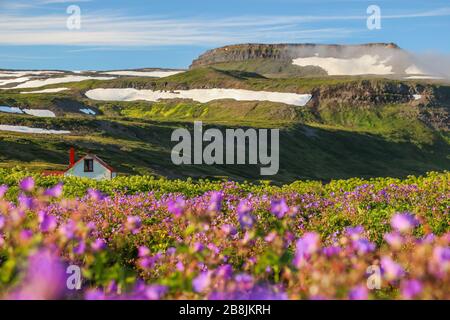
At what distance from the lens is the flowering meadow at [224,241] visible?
425 cm

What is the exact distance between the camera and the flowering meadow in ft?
14.0

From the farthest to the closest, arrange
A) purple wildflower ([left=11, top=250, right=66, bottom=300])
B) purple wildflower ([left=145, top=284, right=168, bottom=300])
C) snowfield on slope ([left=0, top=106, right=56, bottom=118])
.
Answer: snowfield on slope ([left=0, top=106, right=56, bottom=118]) < purple wildflower ([left=145, top=284, right=168, bottom=300]) < purple wildflower ([left=11, top=250, right=66, bottom=300])

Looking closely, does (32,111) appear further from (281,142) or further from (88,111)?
(281,142)

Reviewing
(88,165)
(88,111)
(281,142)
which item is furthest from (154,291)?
(88,111)

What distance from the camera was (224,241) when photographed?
8047mm

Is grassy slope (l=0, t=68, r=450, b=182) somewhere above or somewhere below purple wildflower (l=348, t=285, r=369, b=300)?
below


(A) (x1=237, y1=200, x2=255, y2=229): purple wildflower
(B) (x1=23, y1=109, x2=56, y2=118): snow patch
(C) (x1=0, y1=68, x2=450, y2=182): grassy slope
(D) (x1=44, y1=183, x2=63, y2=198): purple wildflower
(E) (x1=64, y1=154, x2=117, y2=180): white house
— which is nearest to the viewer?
(A) (x1=237, y1=200, x2=255, y2=229): purple wildflower

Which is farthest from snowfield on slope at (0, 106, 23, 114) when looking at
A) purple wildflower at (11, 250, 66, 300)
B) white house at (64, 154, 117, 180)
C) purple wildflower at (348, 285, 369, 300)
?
purple wildflower at (348, 285, 369, 300)

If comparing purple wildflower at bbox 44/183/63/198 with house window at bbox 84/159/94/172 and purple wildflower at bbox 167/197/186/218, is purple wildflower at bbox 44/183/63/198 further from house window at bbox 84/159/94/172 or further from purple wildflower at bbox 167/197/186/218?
house window at bbox 84/159/94/172

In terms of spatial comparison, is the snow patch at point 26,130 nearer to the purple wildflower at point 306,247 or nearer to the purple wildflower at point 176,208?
the purple wildflower at point 176,208

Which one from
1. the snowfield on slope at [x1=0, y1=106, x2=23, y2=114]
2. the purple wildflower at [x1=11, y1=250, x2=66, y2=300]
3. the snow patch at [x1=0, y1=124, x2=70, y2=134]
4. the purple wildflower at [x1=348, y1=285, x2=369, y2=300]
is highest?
the purple wildflower at [x1=11, y1=250, x2=66, y2=300]

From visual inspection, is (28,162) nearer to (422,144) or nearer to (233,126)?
(233,126)

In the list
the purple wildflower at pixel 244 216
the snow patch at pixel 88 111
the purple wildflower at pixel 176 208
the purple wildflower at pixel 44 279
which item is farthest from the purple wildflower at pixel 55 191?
the snow patch at pixel 88 111
